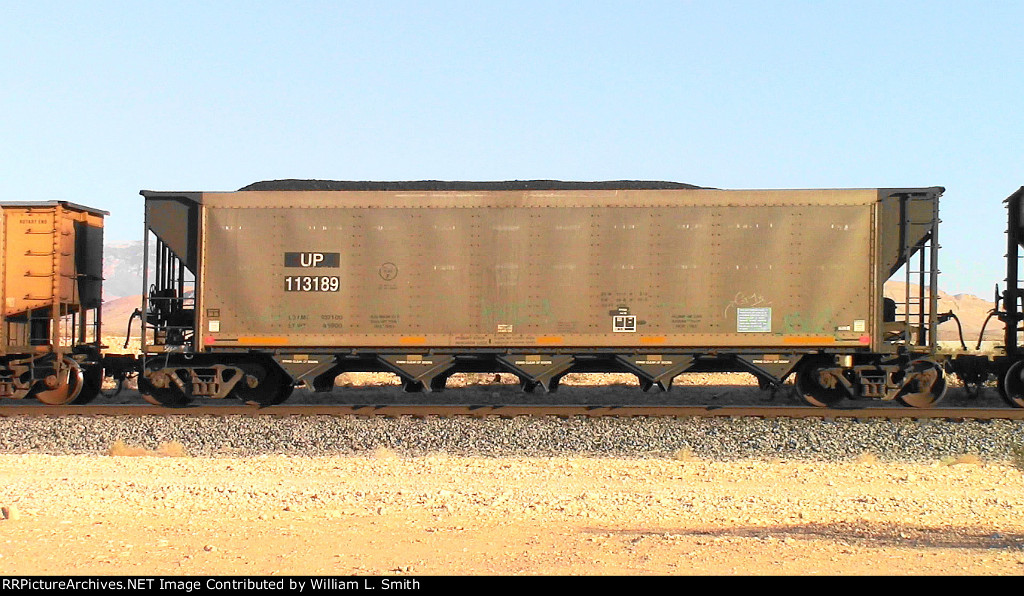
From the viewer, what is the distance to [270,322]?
13914 millimetres

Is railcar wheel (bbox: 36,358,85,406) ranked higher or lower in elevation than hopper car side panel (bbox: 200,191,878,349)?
lower

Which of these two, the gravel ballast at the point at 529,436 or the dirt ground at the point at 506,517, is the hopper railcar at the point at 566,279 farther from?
the dirt ground at the point at 506,517

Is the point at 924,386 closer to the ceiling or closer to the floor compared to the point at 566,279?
closer to the floor

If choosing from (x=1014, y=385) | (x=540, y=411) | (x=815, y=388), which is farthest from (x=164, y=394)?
(x=1014, y=385)

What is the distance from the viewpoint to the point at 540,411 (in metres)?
13.5

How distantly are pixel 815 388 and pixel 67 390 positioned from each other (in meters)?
11.9

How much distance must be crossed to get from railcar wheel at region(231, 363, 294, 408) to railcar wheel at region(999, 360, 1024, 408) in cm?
1135

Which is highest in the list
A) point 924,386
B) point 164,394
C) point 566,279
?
point 566,279

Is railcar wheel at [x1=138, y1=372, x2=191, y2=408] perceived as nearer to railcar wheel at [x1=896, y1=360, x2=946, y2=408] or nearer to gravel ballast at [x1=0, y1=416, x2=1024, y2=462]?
gravel ballast at [x1=0, y1=416, x2=1024, y2=462]

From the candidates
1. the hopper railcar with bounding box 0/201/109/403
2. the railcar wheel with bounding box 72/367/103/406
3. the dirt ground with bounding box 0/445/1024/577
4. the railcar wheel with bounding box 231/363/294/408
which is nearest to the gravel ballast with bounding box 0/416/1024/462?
the railcar wheel with bounding box 231/363/294/408

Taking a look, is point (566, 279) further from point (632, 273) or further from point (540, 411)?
point (540, 411)

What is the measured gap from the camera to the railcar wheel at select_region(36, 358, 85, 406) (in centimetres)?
1473

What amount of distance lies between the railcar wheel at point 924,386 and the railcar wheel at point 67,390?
12951 millimetres

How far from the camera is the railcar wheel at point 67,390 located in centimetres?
1473
